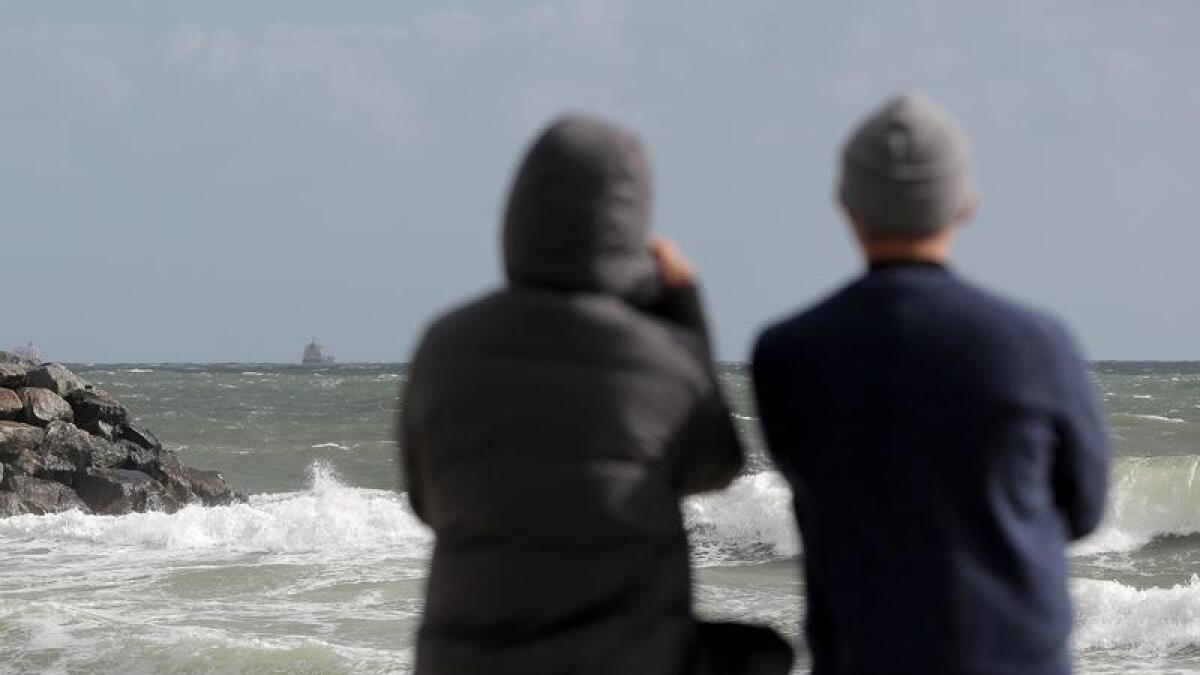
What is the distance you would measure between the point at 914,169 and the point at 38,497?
1724cm

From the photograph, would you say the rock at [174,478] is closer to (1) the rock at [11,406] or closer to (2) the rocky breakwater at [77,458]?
(2) the rocky breakwater at [77,458]

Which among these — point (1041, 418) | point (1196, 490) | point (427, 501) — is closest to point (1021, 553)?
point (1041, 418)

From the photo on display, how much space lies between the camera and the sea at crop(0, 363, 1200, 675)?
899 cm

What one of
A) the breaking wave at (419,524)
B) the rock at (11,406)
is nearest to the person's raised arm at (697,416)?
the breaking wave at (419,524)

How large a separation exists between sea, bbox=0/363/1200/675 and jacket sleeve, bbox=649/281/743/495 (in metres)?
1.32

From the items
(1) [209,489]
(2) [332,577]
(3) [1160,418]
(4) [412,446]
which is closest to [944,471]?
(4) [412,446]

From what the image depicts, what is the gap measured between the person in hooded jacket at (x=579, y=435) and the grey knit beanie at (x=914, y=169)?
0.96ft

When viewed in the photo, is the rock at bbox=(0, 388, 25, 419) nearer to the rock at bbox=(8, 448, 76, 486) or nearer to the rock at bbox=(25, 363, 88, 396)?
the rock at bbox=(25, 363, 88, 396)

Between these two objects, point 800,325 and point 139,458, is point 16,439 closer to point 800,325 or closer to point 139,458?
point 139,458

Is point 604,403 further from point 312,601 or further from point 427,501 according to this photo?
point 312,601

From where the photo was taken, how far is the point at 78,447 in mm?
19094

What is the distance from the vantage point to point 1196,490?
16.4m

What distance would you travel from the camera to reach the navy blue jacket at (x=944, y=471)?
7.18ft

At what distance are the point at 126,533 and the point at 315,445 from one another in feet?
47.4
